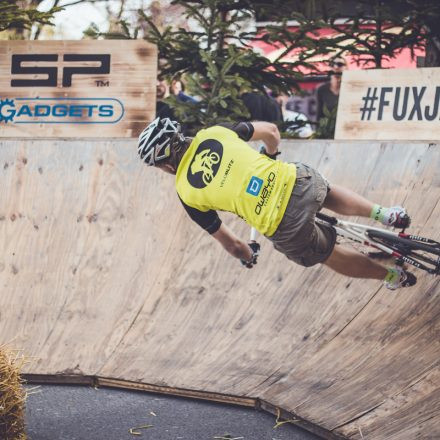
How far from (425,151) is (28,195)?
12.9 feet

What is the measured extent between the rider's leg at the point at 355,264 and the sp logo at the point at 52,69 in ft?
12.9

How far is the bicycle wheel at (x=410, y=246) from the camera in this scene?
5773mm

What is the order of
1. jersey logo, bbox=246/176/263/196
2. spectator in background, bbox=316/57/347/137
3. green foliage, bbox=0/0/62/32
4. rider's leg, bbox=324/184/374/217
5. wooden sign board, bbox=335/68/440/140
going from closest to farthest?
jersey logo, bbox=246/176/263/196 < rider's leg, bbox=324/184/374/217 < wooden sign board, bbox=335/68/440/140 < green foliage, bbox=0/0/62/32 < spectator in background, bbox=316/57/347/137

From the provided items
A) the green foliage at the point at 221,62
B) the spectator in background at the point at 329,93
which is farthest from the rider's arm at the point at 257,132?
the spectator in background at the point at 329,93

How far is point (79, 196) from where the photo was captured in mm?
8188

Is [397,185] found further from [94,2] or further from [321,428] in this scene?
[94,2]

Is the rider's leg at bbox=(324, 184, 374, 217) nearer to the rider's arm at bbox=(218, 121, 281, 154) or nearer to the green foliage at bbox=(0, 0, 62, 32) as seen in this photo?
the rider's arm at bbox=(218, 121, 281, 154)

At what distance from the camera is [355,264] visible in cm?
593

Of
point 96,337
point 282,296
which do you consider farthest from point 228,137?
point 96,337

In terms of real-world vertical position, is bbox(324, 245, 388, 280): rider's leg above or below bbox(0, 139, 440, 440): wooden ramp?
above

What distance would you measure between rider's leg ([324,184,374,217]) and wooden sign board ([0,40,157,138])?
3370 mm

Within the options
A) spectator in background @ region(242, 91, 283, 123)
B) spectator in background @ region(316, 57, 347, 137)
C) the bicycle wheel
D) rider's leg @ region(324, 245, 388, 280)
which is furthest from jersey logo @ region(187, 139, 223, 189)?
spectator in background @ region(316, 57, 347, 137)

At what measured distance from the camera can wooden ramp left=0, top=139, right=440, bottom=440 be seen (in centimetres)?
567

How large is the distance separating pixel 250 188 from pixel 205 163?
36 centimetres
